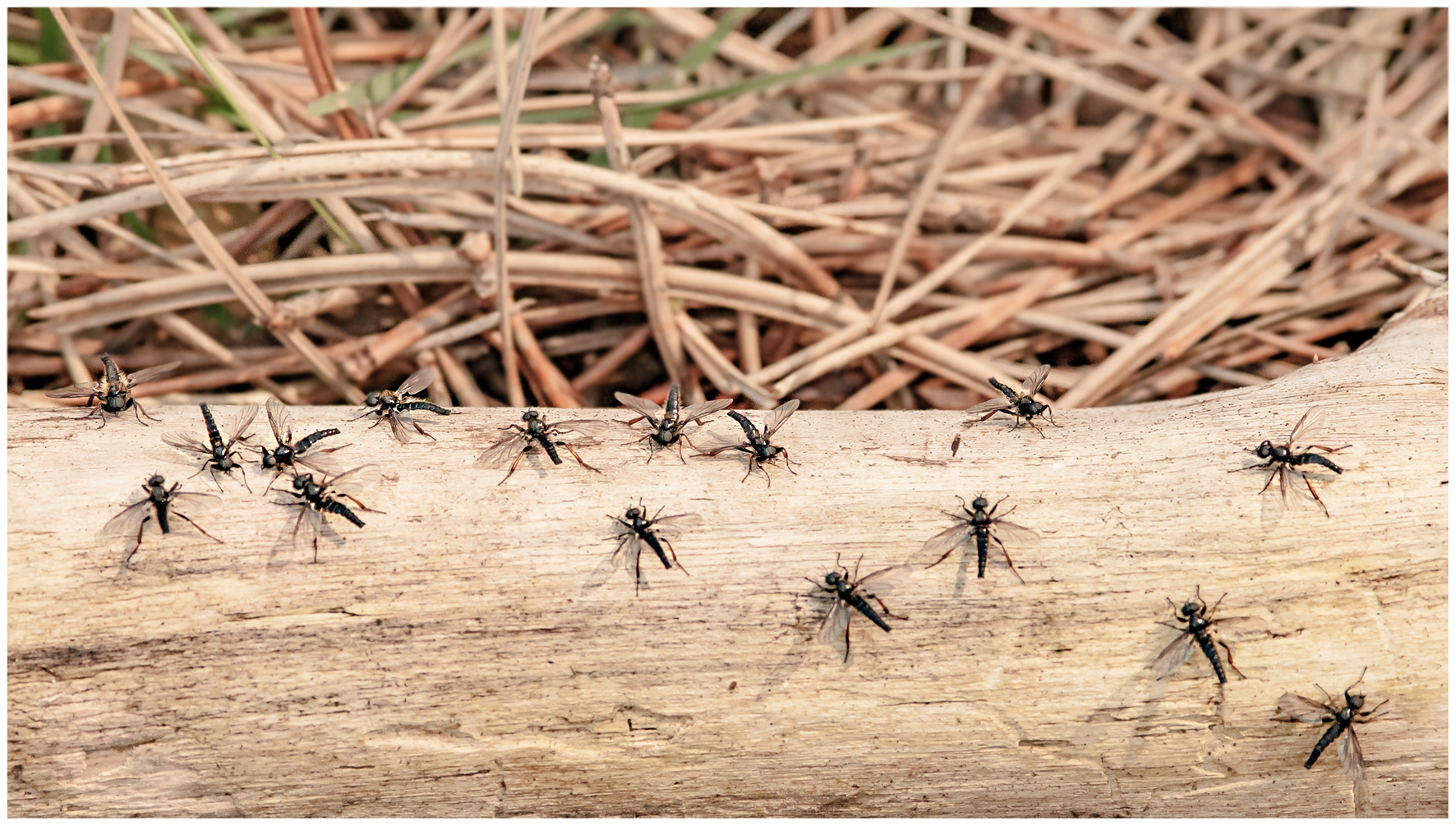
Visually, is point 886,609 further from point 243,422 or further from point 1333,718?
point 243,422

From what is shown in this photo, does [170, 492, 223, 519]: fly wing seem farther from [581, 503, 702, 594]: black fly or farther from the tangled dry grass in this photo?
the tangled dry grass

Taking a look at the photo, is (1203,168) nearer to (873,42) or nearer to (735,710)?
(873,42)

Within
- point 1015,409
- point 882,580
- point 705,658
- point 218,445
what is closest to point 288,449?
point 218,445

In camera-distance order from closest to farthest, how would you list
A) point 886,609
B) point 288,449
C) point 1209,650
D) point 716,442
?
point 1209,650 < point 886,609 < point 288,449 < point 716,442

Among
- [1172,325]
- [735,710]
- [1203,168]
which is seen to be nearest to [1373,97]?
[1203,168]

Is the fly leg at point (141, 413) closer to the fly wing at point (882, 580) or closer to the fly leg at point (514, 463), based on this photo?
the fly leg at point (514, 463)

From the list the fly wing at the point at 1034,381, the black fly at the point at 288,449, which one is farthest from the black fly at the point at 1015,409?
Answer: the black fly at the point at 288,449

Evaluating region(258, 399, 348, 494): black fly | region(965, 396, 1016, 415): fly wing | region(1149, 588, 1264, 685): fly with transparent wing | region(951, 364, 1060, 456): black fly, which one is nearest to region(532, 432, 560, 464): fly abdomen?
region(258, 399, 348, 494): black fly
